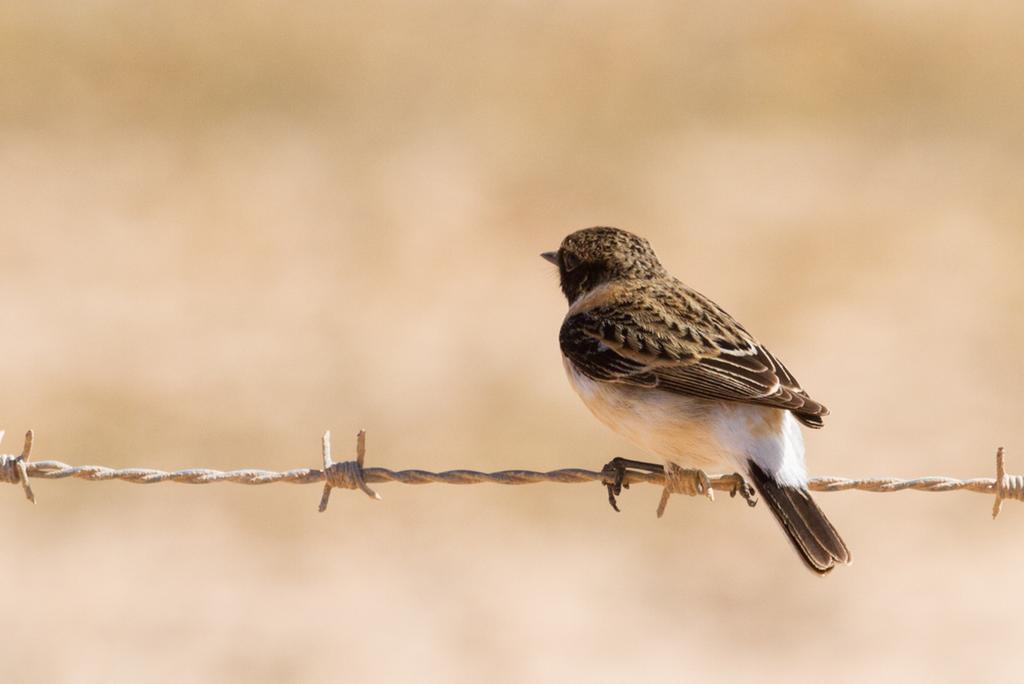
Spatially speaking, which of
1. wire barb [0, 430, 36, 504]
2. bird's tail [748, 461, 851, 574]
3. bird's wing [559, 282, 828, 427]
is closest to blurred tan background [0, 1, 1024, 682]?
bird's wing [559, 282, 828, 427]

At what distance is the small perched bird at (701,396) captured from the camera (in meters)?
6.56

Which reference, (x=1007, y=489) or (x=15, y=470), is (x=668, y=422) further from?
(x=15, y=470)

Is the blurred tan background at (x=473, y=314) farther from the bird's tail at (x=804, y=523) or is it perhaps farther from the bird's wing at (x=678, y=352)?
the bird's tail at (x=804, y=523)

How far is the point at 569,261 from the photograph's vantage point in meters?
8.59

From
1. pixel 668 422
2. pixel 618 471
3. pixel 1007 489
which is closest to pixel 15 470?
pixel 618 471

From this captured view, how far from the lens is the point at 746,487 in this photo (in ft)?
23.6

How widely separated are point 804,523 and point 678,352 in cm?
118

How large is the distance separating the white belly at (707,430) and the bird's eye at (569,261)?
1558mm

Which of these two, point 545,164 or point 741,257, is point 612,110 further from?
point 741,257

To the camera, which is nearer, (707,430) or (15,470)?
(15,470)

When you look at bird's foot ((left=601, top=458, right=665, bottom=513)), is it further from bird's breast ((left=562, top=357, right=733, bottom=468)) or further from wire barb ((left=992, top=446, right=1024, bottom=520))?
wire barb ((left=992, top=446, right=1024, bottom=520))

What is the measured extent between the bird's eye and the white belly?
156 cm

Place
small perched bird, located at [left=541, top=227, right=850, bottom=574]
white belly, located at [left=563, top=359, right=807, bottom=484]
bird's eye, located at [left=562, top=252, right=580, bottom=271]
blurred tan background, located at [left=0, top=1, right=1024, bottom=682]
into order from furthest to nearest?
blurred tan background, located at [left=0, top=1, right=1024, bottom=682], bird's eye, located at [left=562, top=252, right=580, bottom=271], white belly, located at [left=563, top=359, right=807, bottom=484], small perched bird, located at [left=541, top=227, right=850, bottom=574]

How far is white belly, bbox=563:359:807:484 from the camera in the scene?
22.2ft
